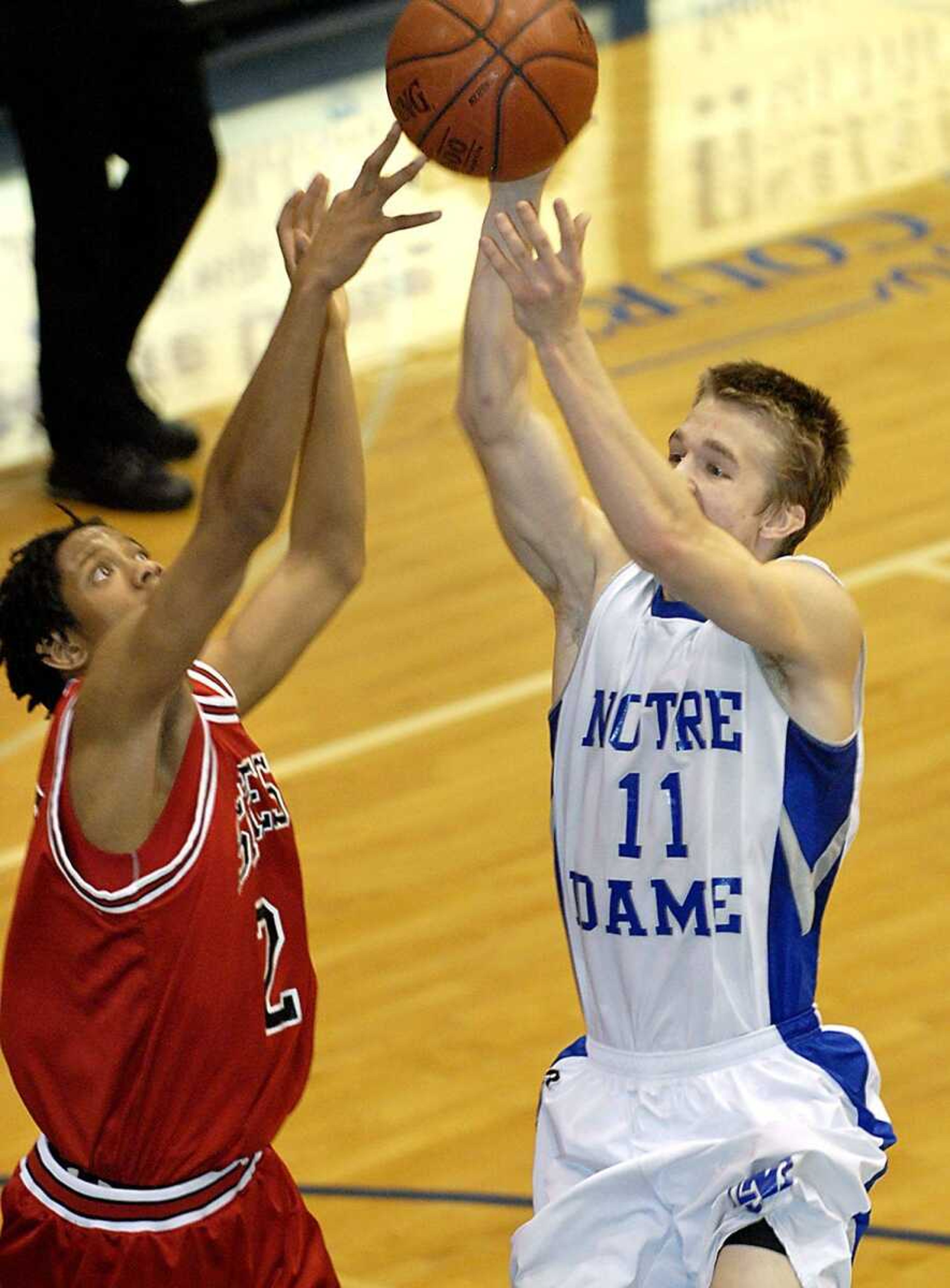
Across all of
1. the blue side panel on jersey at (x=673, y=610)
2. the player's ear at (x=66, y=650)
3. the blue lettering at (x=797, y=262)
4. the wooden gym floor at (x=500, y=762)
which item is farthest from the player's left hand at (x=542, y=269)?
the blue lettering at (x=797, y=262)

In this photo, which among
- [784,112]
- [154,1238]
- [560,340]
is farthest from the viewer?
[784,112]

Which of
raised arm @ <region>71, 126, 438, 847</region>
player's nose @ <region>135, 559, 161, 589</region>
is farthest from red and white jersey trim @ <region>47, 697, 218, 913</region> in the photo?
player's nose @ <region>135, 559, 161, 589</region>

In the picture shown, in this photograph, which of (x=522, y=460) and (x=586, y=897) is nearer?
(x=586, y=897)

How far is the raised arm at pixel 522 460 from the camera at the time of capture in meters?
4.08

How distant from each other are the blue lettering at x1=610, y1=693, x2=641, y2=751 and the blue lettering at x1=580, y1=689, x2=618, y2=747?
1cm

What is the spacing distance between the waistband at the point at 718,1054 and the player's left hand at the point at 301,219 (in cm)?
132

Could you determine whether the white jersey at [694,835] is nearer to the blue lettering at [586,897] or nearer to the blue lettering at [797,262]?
the blue lettering at [586,897]

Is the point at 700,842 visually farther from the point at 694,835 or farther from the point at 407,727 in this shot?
the point at 407,727

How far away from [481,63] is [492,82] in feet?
0.13

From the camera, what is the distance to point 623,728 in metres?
3.95

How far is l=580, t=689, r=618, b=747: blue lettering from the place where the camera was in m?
3.97

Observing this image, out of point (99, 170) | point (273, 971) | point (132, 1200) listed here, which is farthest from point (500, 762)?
point (132, 1200)

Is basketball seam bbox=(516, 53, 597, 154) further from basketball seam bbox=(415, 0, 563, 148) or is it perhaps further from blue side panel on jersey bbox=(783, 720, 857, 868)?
blue side panel on jersey bbox=(783, 720, 857, 868)

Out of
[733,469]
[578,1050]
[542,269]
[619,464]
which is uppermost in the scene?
[542,269]
